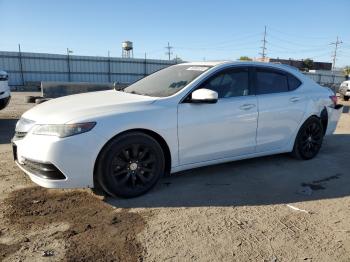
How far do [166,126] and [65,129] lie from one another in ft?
3.75

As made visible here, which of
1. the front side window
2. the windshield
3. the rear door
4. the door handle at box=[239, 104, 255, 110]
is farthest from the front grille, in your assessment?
the rear door

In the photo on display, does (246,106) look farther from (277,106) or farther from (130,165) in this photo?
(130,165)

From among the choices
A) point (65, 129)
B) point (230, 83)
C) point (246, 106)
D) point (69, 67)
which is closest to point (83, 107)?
point (65, 129)

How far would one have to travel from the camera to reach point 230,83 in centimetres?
497

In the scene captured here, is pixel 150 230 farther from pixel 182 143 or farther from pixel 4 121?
pixel 4 121

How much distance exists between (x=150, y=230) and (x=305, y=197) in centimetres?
205

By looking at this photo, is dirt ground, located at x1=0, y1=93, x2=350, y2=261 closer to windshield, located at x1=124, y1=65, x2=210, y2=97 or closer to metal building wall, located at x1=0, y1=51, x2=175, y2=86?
windshield, located at x1=124, y1=65, x2=210, y2=97

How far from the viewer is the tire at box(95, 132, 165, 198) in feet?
13.0

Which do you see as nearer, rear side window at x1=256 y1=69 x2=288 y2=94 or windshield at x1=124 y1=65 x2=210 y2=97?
windshield at x1=124 y1=65 x2=210 y2=97

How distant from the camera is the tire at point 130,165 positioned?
3971 millimetres

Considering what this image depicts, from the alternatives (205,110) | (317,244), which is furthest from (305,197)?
(205,110)

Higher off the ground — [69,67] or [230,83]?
[230,83]

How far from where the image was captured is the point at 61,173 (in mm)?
3791

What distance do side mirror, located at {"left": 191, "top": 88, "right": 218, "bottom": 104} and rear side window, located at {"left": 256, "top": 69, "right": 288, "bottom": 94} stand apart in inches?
43.8
